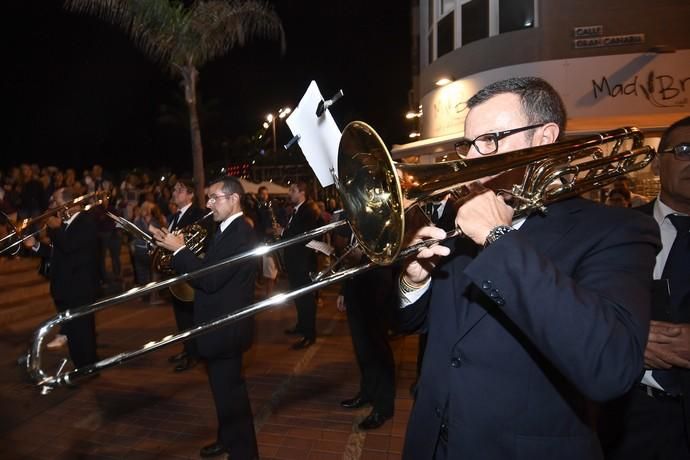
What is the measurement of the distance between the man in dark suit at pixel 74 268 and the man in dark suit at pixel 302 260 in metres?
2.29

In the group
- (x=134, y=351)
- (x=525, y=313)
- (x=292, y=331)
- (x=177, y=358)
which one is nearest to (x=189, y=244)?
(x=177, y=358)

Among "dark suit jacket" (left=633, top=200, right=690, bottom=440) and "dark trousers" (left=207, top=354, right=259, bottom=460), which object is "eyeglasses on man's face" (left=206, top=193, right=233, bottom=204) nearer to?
"dark trousers" (left=207, top=354, right=259, bottom=460)

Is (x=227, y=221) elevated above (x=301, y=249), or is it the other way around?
(x=227, y=221)

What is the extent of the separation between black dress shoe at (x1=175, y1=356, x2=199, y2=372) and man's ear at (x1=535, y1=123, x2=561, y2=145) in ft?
15.3

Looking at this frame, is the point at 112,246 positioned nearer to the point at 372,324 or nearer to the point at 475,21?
the point at 372,324

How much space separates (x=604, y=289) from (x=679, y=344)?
74 centimetres

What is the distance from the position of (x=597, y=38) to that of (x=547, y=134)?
9771 millimetres

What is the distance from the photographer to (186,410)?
4199 millimetres

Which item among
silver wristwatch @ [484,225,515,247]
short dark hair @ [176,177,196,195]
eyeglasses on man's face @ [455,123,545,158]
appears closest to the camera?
silver wristwatch @ [484,225,515,247]

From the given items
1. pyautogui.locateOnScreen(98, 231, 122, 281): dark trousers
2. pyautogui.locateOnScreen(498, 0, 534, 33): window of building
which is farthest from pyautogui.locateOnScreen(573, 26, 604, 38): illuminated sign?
pyautogui.locateOnScreen(98, 231, 122, 281): dark trousers

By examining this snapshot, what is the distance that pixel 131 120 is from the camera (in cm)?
3291

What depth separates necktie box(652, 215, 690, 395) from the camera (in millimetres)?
1980

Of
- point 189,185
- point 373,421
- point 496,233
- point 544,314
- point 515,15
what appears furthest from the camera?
point 189,185

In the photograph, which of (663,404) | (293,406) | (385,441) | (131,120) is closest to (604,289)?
(663,404)
